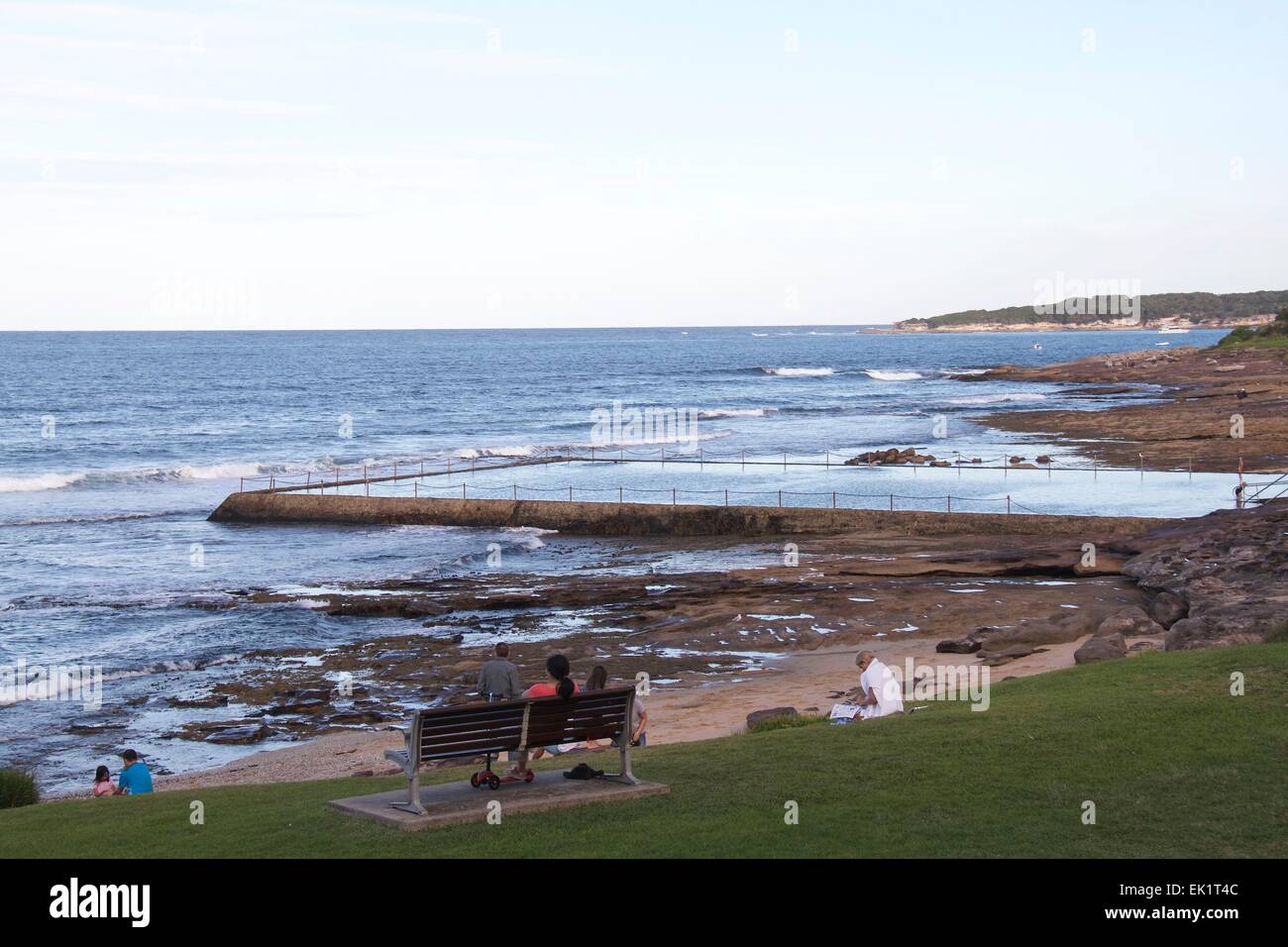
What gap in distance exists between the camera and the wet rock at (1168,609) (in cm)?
2231

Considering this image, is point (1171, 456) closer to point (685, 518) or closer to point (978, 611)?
point (685, 518)

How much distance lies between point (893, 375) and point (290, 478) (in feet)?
325

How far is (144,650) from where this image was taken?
26609 millimetres

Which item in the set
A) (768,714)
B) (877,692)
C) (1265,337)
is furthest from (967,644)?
(1265,337)

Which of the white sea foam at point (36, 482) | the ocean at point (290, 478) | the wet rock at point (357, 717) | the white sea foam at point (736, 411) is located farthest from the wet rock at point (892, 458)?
the white sea foam at point (736, 411)

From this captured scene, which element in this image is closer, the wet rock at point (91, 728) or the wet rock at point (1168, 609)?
the wet rock at point (91, 728)

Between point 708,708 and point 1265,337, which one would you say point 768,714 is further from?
point 1265,337

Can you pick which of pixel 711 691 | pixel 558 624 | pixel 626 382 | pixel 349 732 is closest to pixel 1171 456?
pixel 558 624

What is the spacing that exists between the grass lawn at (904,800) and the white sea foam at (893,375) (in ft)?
423

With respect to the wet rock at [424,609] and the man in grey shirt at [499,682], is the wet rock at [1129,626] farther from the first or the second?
the wet rock at [424,609]

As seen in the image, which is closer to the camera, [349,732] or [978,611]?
[349,732]
